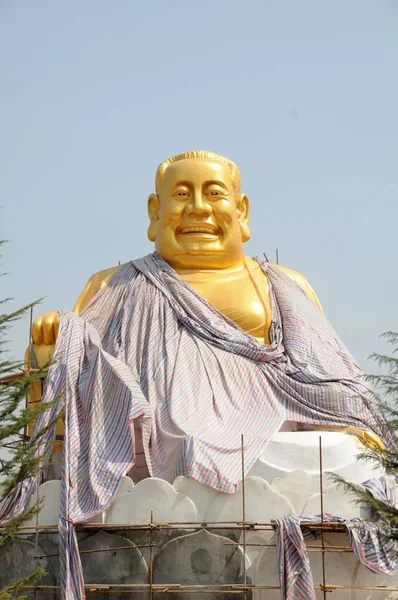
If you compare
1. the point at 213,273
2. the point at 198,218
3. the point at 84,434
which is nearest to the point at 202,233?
the point at 198,218

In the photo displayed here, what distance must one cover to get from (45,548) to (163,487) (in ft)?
4.50

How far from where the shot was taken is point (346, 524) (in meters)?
13.4

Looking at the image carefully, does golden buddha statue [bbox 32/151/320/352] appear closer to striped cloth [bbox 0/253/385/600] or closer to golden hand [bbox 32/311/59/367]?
striped cloth [bbox 0/253/385/600]

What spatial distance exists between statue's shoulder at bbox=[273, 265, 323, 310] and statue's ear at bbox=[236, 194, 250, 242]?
564mm

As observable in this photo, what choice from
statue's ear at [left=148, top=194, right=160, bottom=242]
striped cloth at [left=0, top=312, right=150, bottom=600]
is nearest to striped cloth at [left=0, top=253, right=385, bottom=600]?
striped cloth at [left=0, top=312, right=150, bottom=600]

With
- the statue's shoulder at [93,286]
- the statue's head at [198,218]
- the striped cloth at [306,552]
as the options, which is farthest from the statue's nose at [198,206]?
the striped cloth at [306,552]

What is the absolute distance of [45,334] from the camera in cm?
1543

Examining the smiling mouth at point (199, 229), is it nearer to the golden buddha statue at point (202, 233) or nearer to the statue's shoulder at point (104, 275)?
the golden buddha statue at point (202, 233)

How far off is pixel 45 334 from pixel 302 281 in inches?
143

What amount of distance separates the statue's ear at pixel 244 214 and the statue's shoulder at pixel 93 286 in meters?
1.61

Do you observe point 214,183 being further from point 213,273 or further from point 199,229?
point 213,273

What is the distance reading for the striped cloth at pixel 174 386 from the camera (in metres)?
13.9

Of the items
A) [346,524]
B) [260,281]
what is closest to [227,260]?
[260,281]

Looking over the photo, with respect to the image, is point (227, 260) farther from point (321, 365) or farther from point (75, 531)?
point (75, 531)
